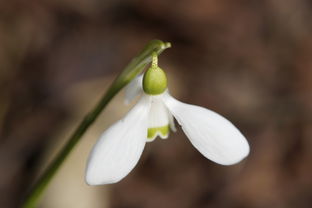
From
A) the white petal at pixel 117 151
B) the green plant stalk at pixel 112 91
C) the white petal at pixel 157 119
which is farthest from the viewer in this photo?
the white petal at pixel 157 119

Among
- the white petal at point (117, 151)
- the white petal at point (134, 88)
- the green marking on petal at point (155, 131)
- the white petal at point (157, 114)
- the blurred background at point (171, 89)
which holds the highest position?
the blurred background at point (171, 89)

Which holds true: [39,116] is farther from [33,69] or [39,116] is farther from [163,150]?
[163,150]

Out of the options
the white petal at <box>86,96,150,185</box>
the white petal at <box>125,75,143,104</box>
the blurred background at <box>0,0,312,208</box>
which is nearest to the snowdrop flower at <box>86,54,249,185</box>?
the white petal at <box>86,96,150,185</box>

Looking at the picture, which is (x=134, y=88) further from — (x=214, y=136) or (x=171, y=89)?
(x=171, y=89)

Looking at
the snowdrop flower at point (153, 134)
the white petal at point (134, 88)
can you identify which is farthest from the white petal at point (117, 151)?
the white petal at point (134, 88)

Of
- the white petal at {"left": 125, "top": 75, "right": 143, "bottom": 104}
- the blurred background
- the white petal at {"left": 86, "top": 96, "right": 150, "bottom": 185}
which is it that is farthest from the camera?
the blurred background

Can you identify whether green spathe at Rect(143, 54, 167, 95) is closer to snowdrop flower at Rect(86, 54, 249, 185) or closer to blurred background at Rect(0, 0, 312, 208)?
snowdrop flower at Rect(86, 54, 249, 185)

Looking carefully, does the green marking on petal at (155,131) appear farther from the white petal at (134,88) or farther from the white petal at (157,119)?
the white petal at (134,88)
